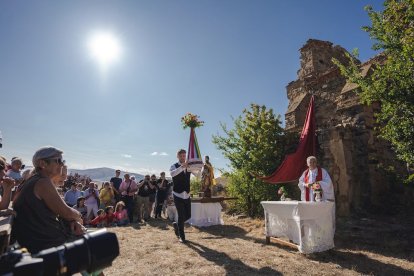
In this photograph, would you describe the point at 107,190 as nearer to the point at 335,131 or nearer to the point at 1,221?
the point at 335,131

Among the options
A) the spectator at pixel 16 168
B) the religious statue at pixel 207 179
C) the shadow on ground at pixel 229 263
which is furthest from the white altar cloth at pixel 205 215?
the spectator at pixel 16 168

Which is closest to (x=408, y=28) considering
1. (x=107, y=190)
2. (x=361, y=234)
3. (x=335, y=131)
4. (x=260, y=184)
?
(x=335, y=131)

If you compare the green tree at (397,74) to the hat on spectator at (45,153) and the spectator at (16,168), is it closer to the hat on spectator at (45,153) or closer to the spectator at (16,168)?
the hat on spectator at (45,153)

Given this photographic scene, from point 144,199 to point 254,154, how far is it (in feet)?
15.2

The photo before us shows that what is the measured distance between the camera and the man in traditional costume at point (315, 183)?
5.48 meters

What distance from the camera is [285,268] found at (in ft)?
14.3

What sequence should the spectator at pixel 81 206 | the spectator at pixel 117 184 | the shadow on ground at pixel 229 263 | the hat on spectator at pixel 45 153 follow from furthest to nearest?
the spectator at pixel 117 184 → the spectator at pixel 81 206 → the shadow on ground at pixel 229 263 → the hat on spectator at pixel 45 153

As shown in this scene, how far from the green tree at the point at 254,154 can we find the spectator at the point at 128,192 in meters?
3.74

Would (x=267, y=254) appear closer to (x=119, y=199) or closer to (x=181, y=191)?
(x=181, y=191)

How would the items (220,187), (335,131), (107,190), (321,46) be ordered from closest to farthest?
1. (335,131)
2. (107,190)
3. (321,46)
4. (220,187)

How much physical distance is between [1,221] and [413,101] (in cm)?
659

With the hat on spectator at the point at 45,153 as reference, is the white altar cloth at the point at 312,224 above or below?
below

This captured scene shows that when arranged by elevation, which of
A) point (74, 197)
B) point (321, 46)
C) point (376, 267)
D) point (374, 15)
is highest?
point (321, 46)

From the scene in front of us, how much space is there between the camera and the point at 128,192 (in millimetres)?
11078
